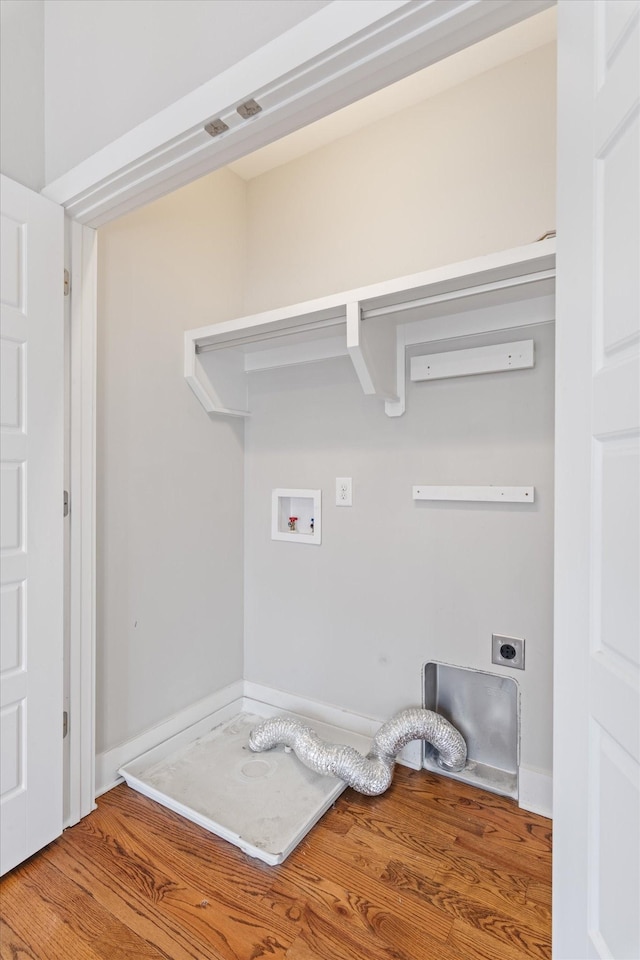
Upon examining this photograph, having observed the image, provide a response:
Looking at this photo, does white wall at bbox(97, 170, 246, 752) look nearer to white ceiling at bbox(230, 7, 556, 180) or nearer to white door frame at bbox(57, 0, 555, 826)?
white door frame at bbox(57, 0, 555, 826)

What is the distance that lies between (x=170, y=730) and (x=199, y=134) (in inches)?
82.7

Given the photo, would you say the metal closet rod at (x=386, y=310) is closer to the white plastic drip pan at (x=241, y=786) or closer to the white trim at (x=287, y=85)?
the white trim at (x=287, y=85)

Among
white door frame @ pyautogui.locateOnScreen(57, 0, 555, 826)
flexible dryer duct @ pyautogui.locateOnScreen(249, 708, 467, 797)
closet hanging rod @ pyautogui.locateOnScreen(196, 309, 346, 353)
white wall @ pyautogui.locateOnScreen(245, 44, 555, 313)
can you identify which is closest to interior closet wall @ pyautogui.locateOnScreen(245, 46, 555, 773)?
white wall @ pyautogui.locateOnScreen(245, 44, 555, 313)

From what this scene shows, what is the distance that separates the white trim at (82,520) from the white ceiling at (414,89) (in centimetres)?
Answer: 104

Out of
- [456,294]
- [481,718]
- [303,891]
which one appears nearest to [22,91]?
[456,294]

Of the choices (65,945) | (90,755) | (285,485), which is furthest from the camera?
(285,485)

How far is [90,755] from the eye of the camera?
1.61 metres

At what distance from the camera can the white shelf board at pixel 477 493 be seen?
1.62 meters

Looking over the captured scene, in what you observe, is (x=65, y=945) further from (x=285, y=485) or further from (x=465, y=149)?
(x=465, y=149)

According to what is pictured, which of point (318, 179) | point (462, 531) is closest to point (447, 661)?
point (462, 531)

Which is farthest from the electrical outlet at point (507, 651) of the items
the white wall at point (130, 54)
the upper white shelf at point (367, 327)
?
the white wall at point (130, 54)

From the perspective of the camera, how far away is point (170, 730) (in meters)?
1.97

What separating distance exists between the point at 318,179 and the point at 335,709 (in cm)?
236

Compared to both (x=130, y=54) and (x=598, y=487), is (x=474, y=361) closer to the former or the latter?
(x=598, y=487)
